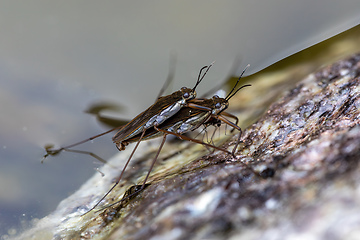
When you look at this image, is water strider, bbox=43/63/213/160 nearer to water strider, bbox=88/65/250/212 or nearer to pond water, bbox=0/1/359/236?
water strider, bbox=88/65/250/212

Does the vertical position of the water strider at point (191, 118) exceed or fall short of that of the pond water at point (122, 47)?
it falls short

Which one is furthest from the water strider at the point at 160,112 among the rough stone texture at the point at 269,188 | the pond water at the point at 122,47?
the pond water at the point at 122,47

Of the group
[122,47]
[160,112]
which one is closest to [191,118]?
[160,112]

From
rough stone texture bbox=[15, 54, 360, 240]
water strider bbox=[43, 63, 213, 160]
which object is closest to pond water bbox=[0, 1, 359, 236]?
water strider bbox=[43, 63, 213, 160]

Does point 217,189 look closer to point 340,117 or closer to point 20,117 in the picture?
point 340,117

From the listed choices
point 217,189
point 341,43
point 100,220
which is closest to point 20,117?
point 100,220

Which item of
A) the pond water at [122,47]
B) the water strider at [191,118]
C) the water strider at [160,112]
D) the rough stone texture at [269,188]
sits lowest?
the rough stone texture at [269,188]

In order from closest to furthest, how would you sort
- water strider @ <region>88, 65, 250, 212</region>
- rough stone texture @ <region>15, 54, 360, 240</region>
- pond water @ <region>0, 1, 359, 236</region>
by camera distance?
rough stone texture @ <region>15, 54, 360, 240</region> < water strider @ <region>88, 65, 250, 212</region> < pond water @ <region>0, 1, 359, 236</region>

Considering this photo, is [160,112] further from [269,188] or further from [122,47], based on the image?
[269,188]

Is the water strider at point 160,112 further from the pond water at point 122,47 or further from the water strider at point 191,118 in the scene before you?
the pond water at point 122,47
